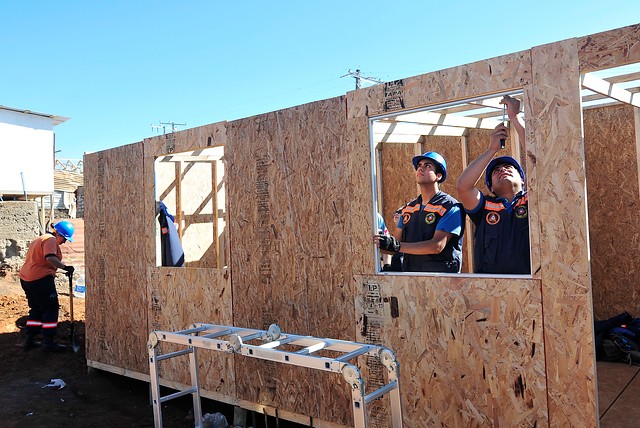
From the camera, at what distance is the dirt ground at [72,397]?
18.6ft

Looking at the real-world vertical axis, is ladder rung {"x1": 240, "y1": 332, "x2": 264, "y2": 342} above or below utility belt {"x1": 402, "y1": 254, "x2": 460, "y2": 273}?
below

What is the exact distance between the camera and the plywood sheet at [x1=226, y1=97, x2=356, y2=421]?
4406 mm

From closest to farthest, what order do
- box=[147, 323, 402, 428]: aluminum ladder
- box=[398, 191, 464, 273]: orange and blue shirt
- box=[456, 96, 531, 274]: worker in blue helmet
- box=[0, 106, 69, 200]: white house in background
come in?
box=[147, 323, 402, 428]: aluminum ladder
box=[456, 96, 531, 274]: worker in blue helmet
box=[398, 191, 464, 273]: orange and blue shirt
box=[0, 106, 69, 200]: white house in background

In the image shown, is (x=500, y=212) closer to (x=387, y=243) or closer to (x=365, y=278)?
(x=387, y=243)

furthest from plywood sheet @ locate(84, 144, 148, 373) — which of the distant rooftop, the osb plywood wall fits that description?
the distant rooftop

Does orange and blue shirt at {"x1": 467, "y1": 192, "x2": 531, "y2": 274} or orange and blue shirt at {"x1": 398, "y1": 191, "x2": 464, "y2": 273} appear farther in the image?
orange and blue shirt at {"x1": 398, "y1": 191, "x2": 464, "y2": 273}

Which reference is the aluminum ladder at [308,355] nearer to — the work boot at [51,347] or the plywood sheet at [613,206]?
the plywood sheet at [613,206]

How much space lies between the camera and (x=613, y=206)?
6.39 m

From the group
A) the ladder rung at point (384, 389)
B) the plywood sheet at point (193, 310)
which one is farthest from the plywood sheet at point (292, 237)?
the ladder rung at point (384, 389)

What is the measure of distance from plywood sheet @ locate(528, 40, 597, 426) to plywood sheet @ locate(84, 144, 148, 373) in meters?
4.27

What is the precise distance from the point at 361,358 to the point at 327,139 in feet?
5.65

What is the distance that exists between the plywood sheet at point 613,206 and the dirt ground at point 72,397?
3.99m

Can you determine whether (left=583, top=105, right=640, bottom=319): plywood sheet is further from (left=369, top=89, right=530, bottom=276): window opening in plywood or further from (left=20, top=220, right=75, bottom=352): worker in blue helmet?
(left=20, top=220, right=75, bottom=352): worker in blue helmet

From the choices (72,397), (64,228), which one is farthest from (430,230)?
(64,228)
